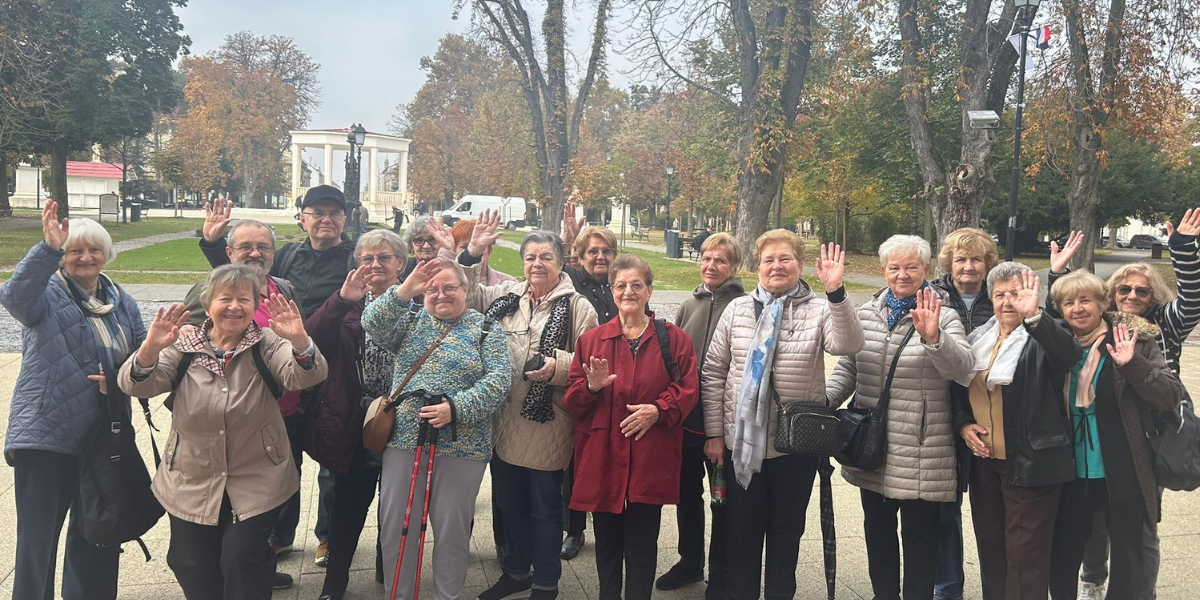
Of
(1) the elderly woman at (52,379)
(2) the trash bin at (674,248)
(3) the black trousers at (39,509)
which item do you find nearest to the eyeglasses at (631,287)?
(1) the elderly woman at (52,379)

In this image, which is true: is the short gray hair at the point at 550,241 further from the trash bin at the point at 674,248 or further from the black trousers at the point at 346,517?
the trash bin at the point at 674,248

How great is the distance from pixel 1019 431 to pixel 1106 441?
1.47ft

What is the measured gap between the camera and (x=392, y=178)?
261ft

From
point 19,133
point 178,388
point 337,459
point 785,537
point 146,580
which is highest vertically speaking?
point 19,133

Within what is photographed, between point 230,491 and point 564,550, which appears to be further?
point 564,550

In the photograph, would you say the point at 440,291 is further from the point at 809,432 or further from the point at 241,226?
the point at 809,432

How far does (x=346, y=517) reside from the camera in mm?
3863

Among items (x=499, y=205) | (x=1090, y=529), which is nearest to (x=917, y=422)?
(x=1090, y=529)

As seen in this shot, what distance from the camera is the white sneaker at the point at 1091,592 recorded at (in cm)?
399

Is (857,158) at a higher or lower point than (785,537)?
higher

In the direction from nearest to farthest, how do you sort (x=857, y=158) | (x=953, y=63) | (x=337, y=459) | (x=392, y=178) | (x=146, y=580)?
(x=337, y=459), (x=146, y=580), (x=953, y=63), (x=857, y=158), (x=392, y=178)

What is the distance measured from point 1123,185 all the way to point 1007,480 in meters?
33.8

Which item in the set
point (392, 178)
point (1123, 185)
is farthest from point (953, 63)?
point (392, 178)

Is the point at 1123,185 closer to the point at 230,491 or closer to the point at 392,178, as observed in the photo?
the point at 230,491
